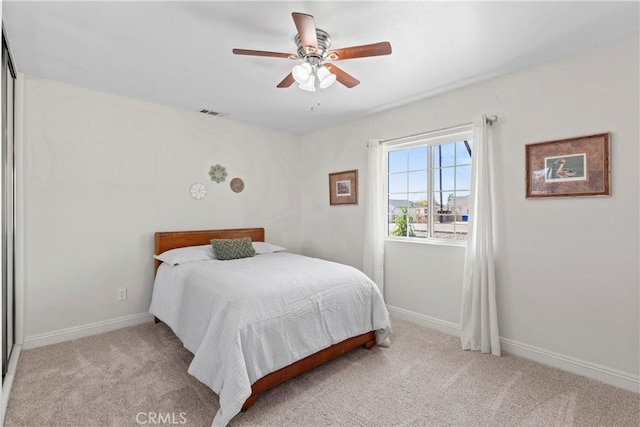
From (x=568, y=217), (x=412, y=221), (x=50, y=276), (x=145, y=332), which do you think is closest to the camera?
(x=568, y=217)

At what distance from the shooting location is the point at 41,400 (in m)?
2.00

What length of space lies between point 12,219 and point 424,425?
3.46 m

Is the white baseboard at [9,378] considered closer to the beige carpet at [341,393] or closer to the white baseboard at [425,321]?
the beige carpet at [341,393]

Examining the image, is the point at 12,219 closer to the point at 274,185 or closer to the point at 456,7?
the point at 274,185

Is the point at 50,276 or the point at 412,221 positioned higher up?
the point at 412,221

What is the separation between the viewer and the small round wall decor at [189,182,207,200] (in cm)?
371

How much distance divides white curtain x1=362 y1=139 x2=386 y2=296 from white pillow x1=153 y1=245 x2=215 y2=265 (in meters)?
1.79

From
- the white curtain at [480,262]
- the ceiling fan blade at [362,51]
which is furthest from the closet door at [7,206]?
Result: the white curtain at [480,262]

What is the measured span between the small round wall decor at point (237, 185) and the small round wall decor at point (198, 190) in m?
0.37

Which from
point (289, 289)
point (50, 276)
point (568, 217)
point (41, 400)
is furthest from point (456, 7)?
point (50, 276)

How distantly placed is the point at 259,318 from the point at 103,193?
2.26 m

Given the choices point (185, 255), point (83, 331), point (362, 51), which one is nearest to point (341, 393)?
point (185, 255)

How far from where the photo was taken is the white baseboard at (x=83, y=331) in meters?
2.74

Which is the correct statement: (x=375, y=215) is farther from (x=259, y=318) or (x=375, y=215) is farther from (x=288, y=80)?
(x=259, y=318)
